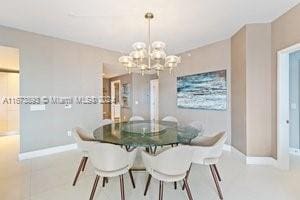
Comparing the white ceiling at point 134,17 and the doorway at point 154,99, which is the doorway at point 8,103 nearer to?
the white ceiling at point 134,17

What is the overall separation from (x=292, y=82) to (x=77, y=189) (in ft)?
15.5

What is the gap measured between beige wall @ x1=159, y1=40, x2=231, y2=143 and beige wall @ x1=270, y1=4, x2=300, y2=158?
44.2 inches

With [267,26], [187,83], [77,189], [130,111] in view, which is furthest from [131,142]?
[130,111]

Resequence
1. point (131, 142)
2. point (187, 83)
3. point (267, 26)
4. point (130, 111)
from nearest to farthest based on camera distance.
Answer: point (131, 142) < point (267, 26) < point (187, 83) < point (130, 111)

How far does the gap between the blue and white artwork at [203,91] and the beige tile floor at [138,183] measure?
1635 millimetres

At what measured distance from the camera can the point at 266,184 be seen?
288cm

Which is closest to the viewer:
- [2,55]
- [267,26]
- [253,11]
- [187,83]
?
[253,11]

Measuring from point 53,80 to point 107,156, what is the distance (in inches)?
125

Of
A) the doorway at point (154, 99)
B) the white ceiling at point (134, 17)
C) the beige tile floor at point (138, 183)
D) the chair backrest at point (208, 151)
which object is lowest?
the beige tile floor at point (138, 183)

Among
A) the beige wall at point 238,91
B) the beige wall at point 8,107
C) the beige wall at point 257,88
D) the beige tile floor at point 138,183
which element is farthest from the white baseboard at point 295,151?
the beige wall at point 8,107

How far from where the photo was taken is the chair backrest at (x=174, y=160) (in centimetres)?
204

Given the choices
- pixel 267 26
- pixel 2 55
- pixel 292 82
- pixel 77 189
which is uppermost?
pixel 267 26

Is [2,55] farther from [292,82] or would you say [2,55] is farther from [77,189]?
[292,82]

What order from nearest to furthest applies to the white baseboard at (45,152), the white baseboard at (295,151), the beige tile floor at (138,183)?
the beige tile floor at (138,183) → the white baseboard at (45,152) → the white baseboard at (295,151)
